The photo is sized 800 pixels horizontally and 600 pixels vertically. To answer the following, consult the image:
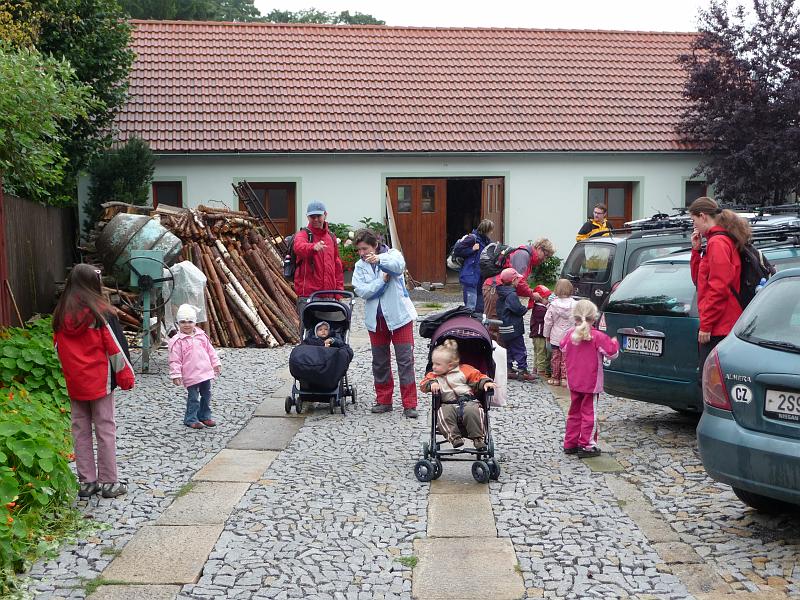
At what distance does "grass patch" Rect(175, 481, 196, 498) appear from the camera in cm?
676

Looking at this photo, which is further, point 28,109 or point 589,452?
point 28,109

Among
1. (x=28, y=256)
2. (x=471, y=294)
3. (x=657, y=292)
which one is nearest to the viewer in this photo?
(x=657, y=292)

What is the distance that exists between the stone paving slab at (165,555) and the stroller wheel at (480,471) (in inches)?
77.3

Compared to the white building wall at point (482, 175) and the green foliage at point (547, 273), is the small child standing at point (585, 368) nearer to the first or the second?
the green foliage at point (547, 273)

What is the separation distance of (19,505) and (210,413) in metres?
3.39

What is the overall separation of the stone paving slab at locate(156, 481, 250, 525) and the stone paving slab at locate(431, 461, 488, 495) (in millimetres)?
1400

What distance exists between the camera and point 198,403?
29.6 ft

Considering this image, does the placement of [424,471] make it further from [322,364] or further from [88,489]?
[322,364]

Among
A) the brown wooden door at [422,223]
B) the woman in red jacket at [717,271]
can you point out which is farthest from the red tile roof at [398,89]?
the woman in red jacket at [717,271]

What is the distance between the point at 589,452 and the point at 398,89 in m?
17.6

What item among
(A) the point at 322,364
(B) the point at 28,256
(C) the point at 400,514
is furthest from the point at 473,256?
(C) the point at 400,514

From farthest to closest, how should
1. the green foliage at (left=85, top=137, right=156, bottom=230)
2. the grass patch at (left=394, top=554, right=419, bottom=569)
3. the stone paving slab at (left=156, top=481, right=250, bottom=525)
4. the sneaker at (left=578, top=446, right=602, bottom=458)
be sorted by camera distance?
1. the green foliage at (left=85, top=137, right=156, bottom=230)
2. the sneaker at (left=578, top=446, right=602, bottom=458)
3. the stone paving slab at (left=156, top=481, right=250, bottom=525)
4. the grass patch at (left=394, top=554, right=419, bottom=569)

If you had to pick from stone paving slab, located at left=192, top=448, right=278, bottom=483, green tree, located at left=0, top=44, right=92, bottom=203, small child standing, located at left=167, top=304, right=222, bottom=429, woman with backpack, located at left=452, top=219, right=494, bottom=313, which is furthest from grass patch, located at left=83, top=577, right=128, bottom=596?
woman with backpack, located at left=452, top=219, right=494, bottom=313

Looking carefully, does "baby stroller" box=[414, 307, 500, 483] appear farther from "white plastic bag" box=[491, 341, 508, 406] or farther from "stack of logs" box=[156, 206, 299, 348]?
"stack of logs" box=[156, 206, 299, 348]
